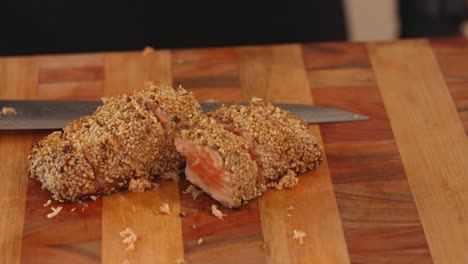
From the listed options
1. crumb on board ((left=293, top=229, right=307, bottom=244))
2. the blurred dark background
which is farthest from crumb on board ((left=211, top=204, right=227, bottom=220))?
the blurred dark background

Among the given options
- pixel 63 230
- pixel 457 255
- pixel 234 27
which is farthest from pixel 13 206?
pixel 234 27

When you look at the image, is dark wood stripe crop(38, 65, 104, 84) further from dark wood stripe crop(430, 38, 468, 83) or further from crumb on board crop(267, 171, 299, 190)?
dark wood stripe crop(430, 38, 468, 83)

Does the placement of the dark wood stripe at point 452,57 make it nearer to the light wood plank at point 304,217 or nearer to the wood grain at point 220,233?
the light wood plank at point 304,217

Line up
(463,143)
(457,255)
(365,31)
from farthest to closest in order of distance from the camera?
(365,31)
(463,143)
(457,255)

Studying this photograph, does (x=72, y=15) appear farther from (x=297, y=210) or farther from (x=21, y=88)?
(x=297, y=210)

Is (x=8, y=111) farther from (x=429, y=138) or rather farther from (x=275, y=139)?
(x=429, y=138)

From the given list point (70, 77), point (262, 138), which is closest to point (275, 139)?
point (262, 138)
